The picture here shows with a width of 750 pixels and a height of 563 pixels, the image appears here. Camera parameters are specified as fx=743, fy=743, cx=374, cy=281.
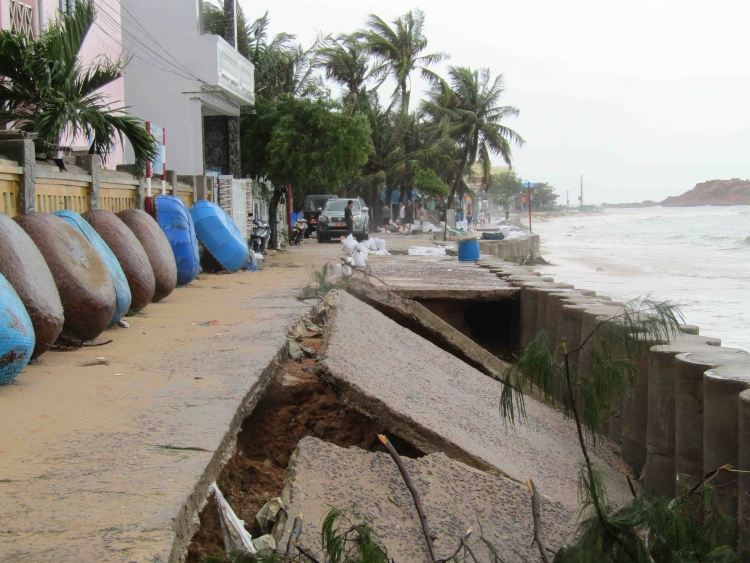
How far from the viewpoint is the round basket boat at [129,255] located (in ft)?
22.4

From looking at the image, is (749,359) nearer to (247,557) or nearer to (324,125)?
(247,557)

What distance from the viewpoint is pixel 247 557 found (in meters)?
2.19

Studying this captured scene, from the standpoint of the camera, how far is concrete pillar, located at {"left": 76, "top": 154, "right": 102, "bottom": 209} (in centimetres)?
789

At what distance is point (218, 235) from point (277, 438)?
27.4 feet

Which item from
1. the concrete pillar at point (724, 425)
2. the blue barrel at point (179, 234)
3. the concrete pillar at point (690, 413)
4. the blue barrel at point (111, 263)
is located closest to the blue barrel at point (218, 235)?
the blue barrel at point (179, 234)

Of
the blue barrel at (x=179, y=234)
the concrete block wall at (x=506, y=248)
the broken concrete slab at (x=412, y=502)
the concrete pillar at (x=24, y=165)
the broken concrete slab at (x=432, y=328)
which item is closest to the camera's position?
the broken concrete slab at (x=412, y=502)

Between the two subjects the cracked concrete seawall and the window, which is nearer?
the cracked concrete seawall

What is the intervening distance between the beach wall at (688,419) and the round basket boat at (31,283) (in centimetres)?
305

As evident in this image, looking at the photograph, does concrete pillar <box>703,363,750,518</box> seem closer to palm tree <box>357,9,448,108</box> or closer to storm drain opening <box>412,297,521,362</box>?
storm drain opening <box>412,297,521,362</box>

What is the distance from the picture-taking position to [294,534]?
92.3 inches

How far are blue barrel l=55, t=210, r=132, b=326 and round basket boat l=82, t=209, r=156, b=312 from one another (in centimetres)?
43

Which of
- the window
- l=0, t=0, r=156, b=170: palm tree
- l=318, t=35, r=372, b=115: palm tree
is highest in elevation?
l=318, t=35, r=372, b=115: palm tree

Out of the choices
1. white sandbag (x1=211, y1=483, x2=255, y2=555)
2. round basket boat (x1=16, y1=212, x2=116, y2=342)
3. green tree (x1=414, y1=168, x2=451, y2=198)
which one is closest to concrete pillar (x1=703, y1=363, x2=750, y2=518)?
white sandbag (x1=211, y1=483, x2=255, y2=555)

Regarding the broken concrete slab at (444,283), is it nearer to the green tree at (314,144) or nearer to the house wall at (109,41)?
the green tree at (314,144)
